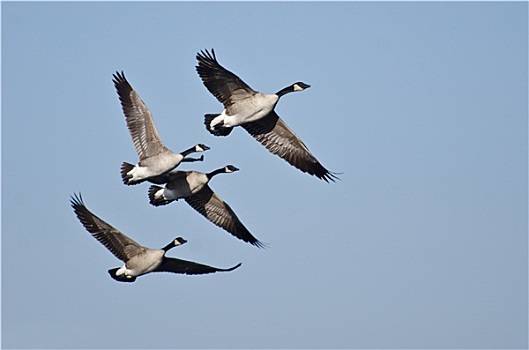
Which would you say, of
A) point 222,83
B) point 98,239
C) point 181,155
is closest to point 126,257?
point 98,239

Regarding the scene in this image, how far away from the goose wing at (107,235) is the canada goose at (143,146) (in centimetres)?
84

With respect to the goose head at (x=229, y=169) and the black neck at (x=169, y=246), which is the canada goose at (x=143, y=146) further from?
the black neck at (x=169, y=246)

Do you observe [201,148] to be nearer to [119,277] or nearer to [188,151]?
[188,151]

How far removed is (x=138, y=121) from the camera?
908 inches

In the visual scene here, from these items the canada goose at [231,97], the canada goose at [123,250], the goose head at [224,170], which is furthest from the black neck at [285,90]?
the canada goose at [123,250]

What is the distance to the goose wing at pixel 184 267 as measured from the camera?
22.4 metres

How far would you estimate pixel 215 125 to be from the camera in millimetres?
22047

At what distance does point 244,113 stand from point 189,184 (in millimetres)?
1733

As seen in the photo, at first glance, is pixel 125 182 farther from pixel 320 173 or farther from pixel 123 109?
pixel 320 173

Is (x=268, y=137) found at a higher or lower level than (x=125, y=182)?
higher

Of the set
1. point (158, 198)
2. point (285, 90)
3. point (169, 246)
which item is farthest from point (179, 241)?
point (285, 90)

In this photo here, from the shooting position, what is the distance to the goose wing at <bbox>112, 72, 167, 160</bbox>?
22.3 metres

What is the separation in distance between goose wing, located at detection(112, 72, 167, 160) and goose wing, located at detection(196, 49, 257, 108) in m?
1.33

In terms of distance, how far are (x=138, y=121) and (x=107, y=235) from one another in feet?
7.64
